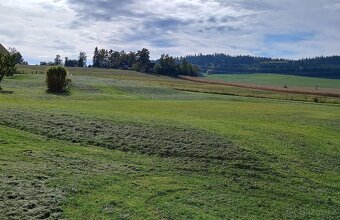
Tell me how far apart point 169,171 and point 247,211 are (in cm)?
409

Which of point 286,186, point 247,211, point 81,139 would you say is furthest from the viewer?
point 81,139

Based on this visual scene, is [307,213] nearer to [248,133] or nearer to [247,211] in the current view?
[247,211]

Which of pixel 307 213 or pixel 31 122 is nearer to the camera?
pixel 307 213

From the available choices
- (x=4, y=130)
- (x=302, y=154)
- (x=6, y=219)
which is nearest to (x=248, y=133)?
(x=302, y=154)

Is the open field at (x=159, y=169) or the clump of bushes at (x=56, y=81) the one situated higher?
the clump of bushes at (x=56, y=81)

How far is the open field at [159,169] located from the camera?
509 inches

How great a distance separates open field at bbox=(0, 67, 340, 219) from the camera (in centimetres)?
Result: 1293

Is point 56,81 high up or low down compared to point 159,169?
up

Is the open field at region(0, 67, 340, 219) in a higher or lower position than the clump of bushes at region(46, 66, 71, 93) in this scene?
lower

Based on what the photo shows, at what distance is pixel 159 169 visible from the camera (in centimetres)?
1728

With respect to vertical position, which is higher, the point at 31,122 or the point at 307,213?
the point at 31,122

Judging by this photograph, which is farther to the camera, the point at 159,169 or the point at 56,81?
the point at 56,81

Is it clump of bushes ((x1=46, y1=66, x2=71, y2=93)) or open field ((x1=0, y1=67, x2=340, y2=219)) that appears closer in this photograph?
open field ((x1=0, y1=67, x2=340, y2=219))

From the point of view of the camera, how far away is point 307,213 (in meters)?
14.8
